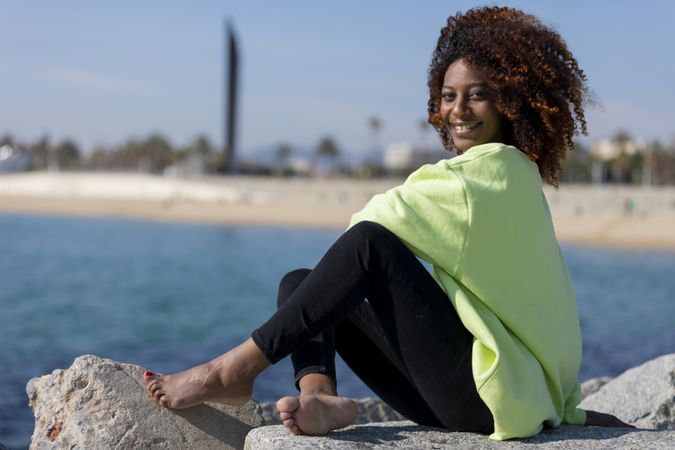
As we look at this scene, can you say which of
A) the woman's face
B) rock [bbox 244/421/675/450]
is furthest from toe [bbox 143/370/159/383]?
the woman's face

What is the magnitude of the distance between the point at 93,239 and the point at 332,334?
29.8 meters

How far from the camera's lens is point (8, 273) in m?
21.0

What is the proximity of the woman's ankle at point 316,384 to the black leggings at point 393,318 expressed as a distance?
10 centimetres

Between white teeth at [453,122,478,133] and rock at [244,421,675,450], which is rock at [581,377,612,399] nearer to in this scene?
rock at [244,421,675,450]

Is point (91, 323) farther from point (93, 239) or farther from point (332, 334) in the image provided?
point (93, 239)

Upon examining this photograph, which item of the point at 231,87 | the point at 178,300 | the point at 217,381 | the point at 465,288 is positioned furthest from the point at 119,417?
the point at 231,87

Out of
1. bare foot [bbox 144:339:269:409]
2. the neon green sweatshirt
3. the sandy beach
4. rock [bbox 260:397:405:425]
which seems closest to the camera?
the neon green sweatshirt

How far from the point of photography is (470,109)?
2.41 m

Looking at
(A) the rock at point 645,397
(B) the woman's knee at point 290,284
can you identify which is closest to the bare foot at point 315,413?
(B) the woman's knee at point 290,284

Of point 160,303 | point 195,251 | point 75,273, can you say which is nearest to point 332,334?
point 160,303

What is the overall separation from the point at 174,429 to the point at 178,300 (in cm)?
1367

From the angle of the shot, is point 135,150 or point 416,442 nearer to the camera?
point 416,442

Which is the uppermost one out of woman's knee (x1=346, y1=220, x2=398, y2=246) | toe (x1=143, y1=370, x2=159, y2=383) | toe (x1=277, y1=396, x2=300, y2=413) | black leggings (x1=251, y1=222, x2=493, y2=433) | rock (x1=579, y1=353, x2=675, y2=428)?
woman's knee (x1=346, y1=220, x2=398, y2=246)

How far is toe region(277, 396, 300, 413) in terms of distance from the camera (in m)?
2.20
